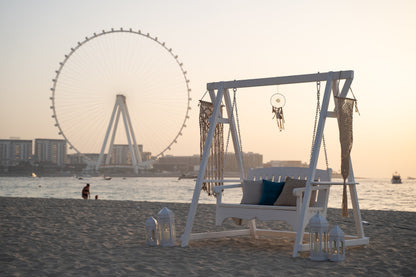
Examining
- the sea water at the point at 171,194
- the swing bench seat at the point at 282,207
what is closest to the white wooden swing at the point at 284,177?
the swing bench seat at the point at 282,207

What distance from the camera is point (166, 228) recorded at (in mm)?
6270

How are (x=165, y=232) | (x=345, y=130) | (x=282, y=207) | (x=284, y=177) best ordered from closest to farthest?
(x=282, y=207) → (x=345, y=130) → (x=165, y=232) → (x=284, y=177)

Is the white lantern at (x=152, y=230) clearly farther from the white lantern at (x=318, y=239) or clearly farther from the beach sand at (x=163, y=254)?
the white lantern at (x=318, y=239)

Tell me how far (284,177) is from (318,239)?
Answer: 1.34m

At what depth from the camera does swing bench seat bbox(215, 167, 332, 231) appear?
18.6 feet

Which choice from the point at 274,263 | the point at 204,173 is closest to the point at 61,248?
the point at 204,173

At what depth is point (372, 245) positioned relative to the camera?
254 inches

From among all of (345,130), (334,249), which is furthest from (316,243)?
(345,130)

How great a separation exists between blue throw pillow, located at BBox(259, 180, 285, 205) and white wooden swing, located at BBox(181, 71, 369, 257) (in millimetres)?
212

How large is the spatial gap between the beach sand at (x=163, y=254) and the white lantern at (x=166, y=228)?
17cm

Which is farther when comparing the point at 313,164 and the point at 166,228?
the point at 166,228

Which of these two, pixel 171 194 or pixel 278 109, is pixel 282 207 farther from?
pixel 171 194

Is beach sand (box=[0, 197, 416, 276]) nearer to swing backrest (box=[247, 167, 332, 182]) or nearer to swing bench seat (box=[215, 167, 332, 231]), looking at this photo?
swing bench seat (box=[215, 167, 332, 231])

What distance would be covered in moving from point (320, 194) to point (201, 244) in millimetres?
1450
